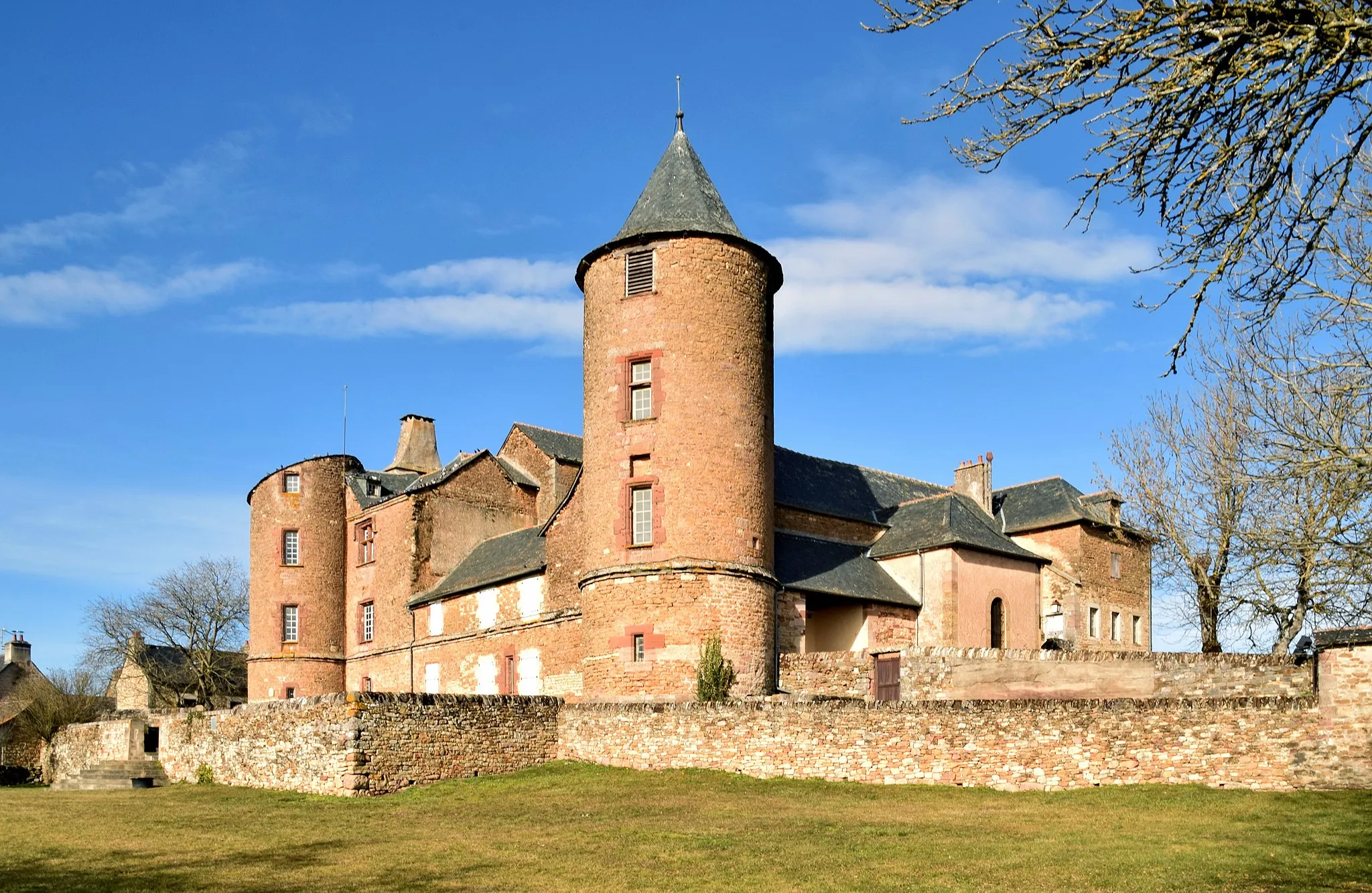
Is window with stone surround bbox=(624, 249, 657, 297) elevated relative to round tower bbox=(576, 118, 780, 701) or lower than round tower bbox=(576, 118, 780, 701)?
elevated

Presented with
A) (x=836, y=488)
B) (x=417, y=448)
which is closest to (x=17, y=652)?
(x=417, y=448)

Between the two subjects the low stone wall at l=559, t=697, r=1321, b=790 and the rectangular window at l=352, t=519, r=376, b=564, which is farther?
the rectangular window at l=352, t=519, r=376, b=564

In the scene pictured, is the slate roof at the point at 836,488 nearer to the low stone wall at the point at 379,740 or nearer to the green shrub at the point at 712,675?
the green shrub at the point at 712,675

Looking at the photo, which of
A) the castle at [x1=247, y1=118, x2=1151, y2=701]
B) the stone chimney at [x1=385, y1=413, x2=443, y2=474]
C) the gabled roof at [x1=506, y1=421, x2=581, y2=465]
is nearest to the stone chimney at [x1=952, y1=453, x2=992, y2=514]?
the castle at [x1=247, y1=118, x2=1151, y2=701]

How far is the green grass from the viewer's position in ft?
43.6

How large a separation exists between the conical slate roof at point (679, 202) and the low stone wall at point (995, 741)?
1058 centimetres

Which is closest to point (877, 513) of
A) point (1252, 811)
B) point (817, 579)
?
point (817, 579)

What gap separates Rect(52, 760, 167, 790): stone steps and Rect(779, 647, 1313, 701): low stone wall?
17.0 meters

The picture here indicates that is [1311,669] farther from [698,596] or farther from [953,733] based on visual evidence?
[698,596]

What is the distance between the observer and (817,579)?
106 feet

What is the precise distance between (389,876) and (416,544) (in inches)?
1092

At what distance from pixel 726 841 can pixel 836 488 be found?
862 inches

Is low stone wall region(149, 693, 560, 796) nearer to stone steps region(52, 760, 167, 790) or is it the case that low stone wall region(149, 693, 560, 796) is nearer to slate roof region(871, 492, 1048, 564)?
stone steps region(52, 760, 167, 790)

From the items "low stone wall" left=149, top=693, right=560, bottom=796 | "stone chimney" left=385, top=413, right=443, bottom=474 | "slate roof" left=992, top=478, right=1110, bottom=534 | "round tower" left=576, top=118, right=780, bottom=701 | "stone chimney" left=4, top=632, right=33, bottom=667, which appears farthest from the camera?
"stone chimney" left=4, top=632, right=33, bottom=667
